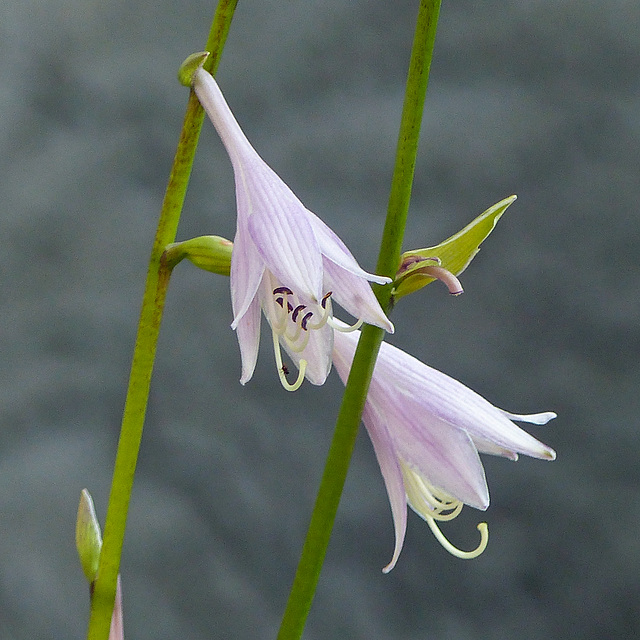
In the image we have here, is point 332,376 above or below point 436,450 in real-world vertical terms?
above

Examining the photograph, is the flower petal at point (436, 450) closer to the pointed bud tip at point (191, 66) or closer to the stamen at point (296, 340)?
the stamen at point (296, 340)

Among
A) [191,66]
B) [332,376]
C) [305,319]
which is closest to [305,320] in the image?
[305,319]

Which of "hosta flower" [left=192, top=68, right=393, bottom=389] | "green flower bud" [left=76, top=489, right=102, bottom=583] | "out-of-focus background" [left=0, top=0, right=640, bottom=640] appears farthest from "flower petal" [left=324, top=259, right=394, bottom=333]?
"out-of-focus background" [left=0, top=0, right=640, bottom=640]

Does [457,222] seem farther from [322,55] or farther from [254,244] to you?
[254,244]

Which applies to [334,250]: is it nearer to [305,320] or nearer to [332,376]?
[305,320]

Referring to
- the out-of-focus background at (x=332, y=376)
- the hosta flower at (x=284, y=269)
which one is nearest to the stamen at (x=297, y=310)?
the hosta flower at (x=284, y=269)

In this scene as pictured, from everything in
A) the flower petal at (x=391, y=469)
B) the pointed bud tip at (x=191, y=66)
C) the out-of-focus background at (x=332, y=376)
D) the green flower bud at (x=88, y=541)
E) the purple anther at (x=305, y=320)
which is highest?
the out-of-focus background at (x=332, y=376)
